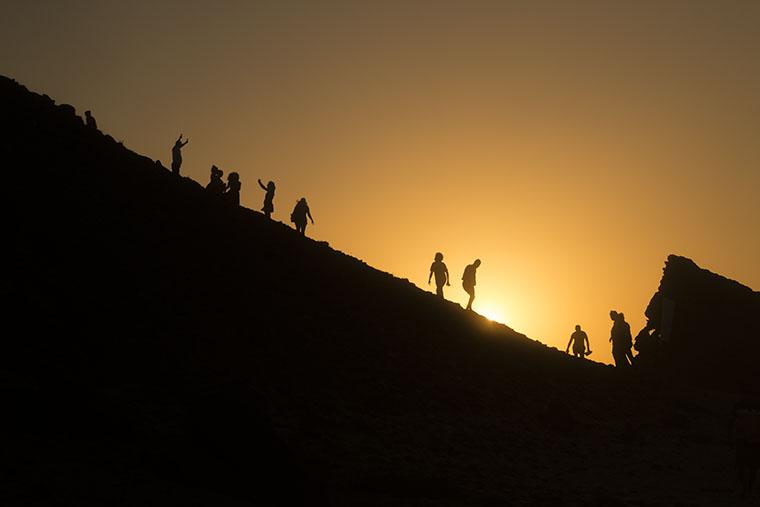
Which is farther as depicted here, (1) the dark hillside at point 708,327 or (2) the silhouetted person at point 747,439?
(1) the dark hillside at point 708,327

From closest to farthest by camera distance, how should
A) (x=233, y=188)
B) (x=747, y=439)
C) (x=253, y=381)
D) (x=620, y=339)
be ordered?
(x=747, y=439) < (x=253, y=381) < (x=620, y=339) < (x=233, y=188)

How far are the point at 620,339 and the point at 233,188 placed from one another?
15618mm

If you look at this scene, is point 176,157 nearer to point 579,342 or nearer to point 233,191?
point 233,191

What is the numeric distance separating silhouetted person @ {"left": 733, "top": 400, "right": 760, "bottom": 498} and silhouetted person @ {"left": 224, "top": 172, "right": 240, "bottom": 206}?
856 inches

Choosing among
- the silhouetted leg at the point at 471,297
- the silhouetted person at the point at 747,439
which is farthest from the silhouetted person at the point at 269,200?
the silhouetted person at the point at 747,439

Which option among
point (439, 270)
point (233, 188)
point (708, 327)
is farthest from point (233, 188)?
point (708, 327)

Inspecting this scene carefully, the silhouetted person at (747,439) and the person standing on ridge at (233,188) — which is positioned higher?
the person standing on ridge at (233,188)

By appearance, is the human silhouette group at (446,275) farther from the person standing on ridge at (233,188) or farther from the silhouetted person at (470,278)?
the person standing on ridge at (233,188)

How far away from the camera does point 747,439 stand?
18.4 metres

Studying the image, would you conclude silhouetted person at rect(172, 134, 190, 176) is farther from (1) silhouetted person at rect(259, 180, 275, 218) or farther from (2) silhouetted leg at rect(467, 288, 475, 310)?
(2) silhouetted leg at rect(467, 288, 475, 310)

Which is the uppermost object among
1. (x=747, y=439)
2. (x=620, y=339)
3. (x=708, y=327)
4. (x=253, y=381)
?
(x=708, y=327)

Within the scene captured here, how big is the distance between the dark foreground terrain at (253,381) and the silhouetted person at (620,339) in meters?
1.22

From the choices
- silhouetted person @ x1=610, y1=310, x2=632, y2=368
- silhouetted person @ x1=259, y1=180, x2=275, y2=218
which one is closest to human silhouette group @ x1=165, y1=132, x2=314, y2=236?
silhouetted person @ x1=259, y1=180, x2=275, y2=218

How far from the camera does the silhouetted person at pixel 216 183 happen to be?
117 feet
